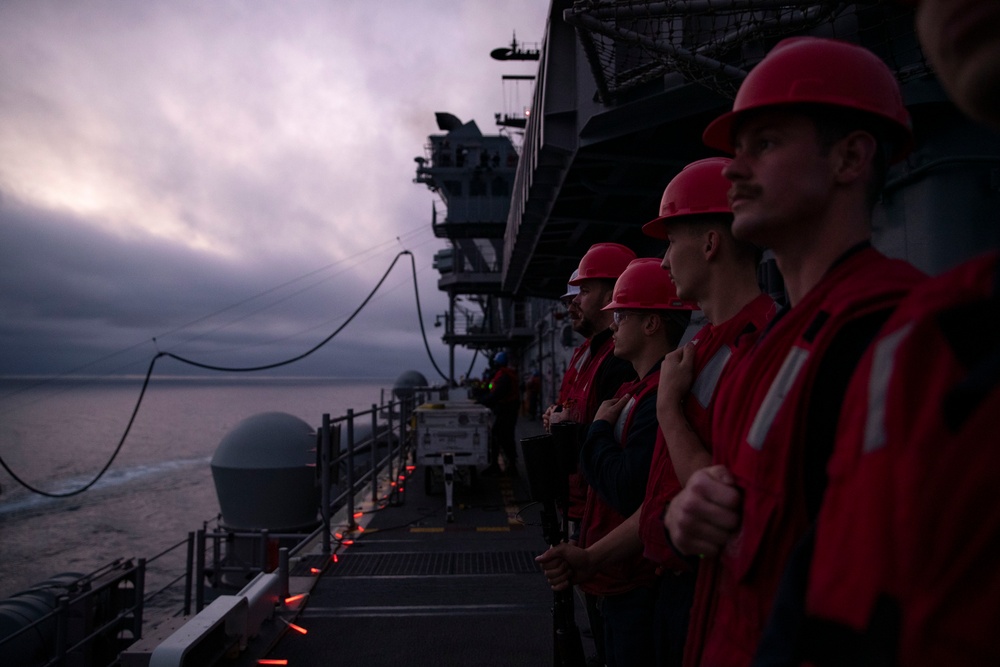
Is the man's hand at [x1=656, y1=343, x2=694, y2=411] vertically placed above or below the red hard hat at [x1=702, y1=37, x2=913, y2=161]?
below


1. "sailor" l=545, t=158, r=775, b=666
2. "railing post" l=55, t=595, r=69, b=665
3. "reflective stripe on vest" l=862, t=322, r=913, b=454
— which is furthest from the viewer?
"railing post" l=55, t=595, r=69, b=665

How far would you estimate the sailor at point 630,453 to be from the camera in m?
1.95

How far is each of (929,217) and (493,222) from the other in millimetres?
26188

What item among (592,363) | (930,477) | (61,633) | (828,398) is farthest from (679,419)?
(61,633)

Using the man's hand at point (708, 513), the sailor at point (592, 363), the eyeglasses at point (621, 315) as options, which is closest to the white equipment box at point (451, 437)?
the sailor at point (592, 363)

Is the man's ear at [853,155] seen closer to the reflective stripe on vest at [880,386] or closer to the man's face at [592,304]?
the reflective stripe on vest at [880,386]

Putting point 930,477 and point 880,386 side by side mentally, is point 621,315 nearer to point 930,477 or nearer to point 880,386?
point 880,386

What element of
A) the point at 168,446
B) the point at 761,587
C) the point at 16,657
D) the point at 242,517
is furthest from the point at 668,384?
the point at 168,446

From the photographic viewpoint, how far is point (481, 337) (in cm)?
3155

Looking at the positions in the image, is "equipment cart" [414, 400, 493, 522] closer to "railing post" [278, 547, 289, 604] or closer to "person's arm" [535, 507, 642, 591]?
"railing post" [278, 547, 289, 604]

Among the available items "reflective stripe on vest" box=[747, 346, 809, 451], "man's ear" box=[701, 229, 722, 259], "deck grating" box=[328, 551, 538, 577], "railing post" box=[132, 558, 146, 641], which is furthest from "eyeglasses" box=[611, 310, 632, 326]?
"railing post" box=[132, 558, 146, 641]

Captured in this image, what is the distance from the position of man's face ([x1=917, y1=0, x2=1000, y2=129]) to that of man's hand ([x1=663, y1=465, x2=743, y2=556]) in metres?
0.71

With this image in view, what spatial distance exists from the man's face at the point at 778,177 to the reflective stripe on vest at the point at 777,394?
0.31 meters

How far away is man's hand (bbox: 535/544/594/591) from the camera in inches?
81.0
